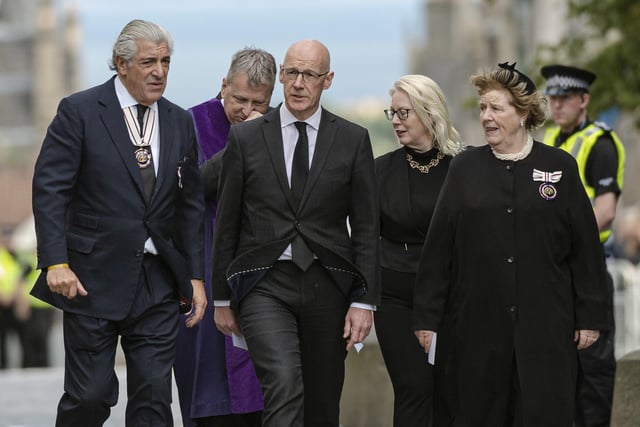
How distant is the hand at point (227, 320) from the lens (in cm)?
791

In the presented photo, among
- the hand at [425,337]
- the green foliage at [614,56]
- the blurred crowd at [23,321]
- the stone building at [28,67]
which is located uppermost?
the stone building at [28,67]

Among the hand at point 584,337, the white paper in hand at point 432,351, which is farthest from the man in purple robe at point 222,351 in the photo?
the hand at point 584,337

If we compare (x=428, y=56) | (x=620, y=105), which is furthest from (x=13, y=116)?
(x=620, y=105)

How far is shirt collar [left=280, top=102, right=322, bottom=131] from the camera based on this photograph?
7906mm

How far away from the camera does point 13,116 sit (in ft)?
274

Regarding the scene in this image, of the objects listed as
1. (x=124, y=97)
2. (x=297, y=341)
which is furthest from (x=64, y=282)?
(x=297, y=341)

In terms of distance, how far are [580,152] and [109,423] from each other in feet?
13.3

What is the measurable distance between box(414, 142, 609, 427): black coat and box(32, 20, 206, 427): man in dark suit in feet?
3.98

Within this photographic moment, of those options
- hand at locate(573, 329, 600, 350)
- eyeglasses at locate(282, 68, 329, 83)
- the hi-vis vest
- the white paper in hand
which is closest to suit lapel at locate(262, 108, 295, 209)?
eyeglasses at locate(282, 68, 329, 83)

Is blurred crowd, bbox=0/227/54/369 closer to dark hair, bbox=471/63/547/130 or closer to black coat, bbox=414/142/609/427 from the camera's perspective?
black coat, bbox=414/142/609/427

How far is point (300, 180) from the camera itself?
781 centimetres

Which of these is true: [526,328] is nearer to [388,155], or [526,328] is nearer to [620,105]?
[388,155]

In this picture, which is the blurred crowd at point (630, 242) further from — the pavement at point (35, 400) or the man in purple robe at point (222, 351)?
the man in purple robe at point (222, 351)

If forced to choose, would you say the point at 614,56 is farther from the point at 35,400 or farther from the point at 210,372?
the point at 210,372
